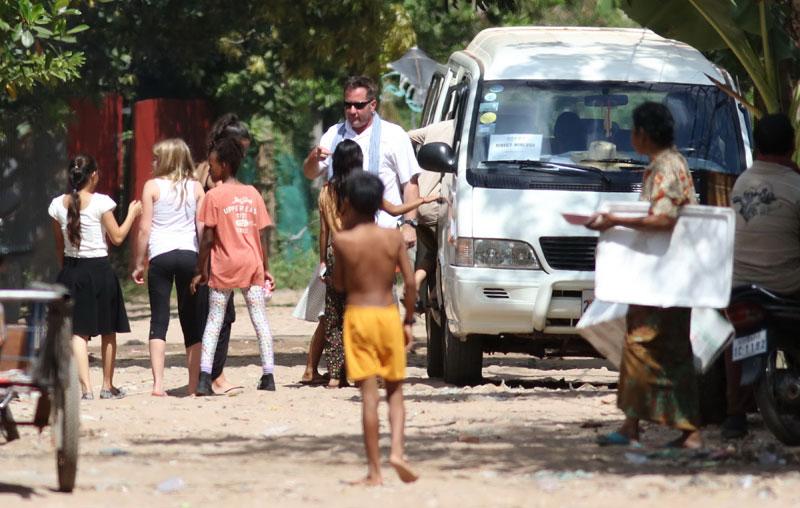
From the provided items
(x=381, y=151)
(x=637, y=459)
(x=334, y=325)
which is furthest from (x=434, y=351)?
(x=637, y=459)

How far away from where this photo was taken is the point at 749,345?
8.55 metres

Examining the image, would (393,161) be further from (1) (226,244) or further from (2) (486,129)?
(1) (226,244)

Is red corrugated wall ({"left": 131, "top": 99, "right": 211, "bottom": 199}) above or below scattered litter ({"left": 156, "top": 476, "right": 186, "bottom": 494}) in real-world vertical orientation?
above

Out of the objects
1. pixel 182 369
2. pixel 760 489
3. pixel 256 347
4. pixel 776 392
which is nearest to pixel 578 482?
pixel 760 489

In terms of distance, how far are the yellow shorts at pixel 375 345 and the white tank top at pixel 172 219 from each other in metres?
4.33

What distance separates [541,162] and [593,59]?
1.17m

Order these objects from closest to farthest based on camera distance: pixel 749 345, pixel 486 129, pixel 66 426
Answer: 1. pixel 66 426
2. pixel 749 345
3. pixel 486 129

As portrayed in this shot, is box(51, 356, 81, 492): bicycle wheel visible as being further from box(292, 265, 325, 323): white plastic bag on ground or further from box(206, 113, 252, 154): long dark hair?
box(292, 265, 325, 323): white plastic bag on ground

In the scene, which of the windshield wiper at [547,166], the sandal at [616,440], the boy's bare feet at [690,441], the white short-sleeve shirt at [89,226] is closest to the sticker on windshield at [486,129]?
the windshield wiper at [547,166]

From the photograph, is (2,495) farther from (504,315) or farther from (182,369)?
(182,369)

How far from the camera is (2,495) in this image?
731 centimetres

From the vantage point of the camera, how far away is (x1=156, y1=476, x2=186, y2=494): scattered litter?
24.7ft

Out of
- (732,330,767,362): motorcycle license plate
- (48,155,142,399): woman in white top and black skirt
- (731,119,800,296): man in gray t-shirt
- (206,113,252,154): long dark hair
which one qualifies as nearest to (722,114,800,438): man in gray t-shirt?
(731,119,800,296): man in gray t-shirt

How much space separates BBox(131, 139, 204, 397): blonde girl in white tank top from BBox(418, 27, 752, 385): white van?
1.68 meters
